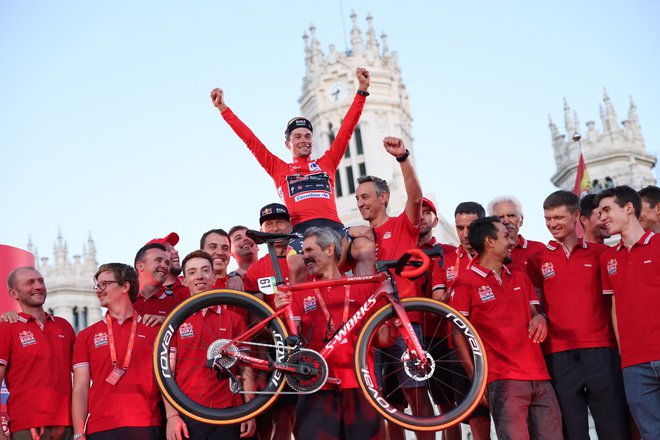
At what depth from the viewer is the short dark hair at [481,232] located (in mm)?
A: 7566

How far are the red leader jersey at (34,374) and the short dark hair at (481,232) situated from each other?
422cm

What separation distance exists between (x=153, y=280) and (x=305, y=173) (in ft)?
6.74

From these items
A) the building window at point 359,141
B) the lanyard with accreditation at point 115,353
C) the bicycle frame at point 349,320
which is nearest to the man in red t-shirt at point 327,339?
the bicycle frame at point 349,320

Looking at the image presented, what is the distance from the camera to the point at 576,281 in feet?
25.6

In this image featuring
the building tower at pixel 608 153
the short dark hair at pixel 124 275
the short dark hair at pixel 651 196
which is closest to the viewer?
the short dark hair at pixel 124 275

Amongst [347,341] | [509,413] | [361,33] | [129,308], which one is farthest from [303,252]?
[361,33]

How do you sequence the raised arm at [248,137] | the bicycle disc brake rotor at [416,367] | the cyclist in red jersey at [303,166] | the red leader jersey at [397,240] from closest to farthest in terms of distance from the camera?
the bicycle disc brake rotor at [416,367]
the red leader jersey at [397,240]
the cyclist in red jersey at [303,166]
the raised arm at [248,137]

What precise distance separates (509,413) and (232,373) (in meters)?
2.50

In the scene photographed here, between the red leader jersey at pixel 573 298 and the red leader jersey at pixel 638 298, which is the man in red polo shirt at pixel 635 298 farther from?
the red leader jersey at pixel 573 298

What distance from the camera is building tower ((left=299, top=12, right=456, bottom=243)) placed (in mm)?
72938

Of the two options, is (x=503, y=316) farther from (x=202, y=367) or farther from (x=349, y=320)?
(x=202, y=367)

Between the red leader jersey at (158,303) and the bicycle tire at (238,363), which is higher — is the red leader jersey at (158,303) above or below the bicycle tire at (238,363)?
above

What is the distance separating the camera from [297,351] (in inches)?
264

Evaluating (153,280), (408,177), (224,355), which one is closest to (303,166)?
(408,177)
